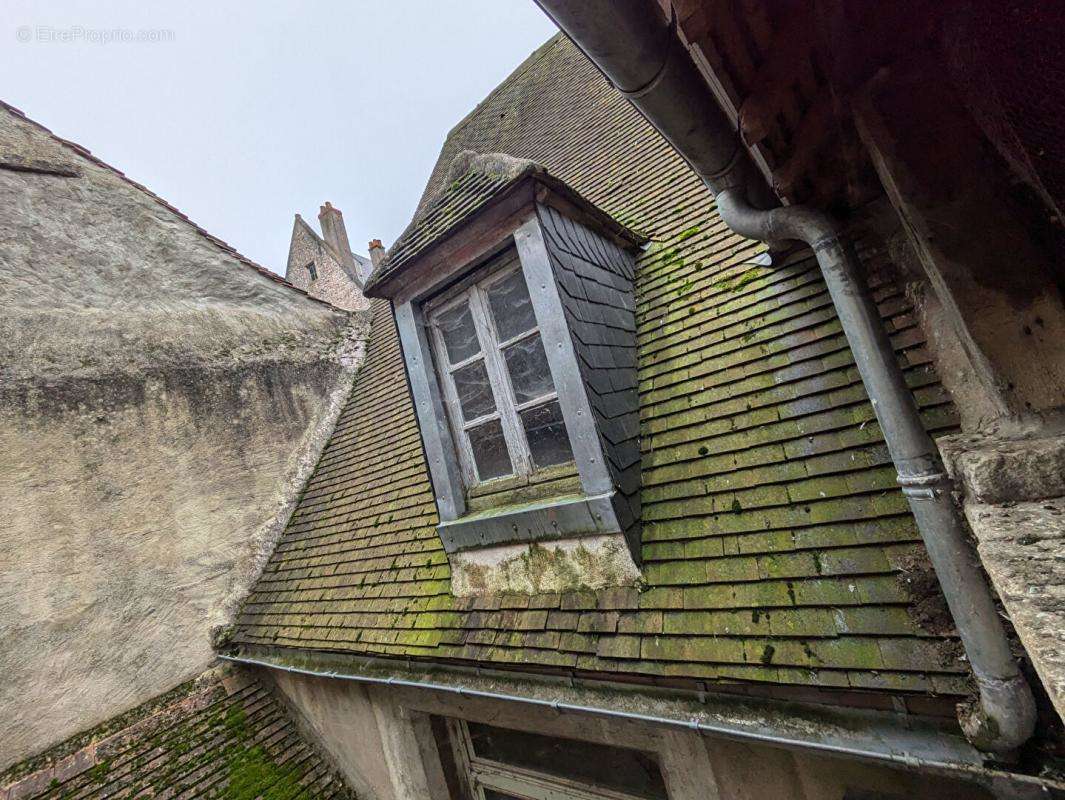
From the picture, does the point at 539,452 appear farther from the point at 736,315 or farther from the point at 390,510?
the point at 390,510

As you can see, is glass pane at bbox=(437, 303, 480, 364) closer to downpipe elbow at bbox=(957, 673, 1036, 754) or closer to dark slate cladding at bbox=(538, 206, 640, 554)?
dark slate cladding at bbox=(538, 206, 640, 554)

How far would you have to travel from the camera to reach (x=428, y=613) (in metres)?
3.42

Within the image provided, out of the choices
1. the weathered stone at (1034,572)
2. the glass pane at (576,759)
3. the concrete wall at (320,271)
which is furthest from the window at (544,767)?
the concrete wall at (320,271)

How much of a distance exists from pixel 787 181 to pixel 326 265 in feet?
57.5

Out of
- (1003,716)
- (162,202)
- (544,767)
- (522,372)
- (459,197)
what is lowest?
(544,767)

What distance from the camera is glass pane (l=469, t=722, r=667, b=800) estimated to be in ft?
9.86

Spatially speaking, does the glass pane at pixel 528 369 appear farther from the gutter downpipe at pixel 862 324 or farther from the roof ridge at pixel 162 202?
the roof ridge at pixel 162 202

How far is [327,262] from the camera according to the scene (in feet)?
55.8

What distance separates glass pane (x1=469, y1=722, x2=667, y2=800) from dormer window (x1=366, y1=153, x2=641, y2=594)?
1311mm

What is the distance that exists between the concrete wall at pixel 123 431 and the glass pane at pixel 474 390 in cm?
373

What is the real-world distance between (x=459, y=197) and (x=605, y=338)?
4.94ft

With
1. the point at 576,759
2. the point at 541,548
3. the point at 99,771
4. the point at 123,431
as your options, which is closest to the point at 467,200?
the point at 541,548

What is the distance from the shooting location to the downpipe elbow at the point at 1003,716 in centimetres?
149

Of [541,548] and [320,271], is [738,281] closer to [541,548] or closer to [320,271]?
[541,548]
